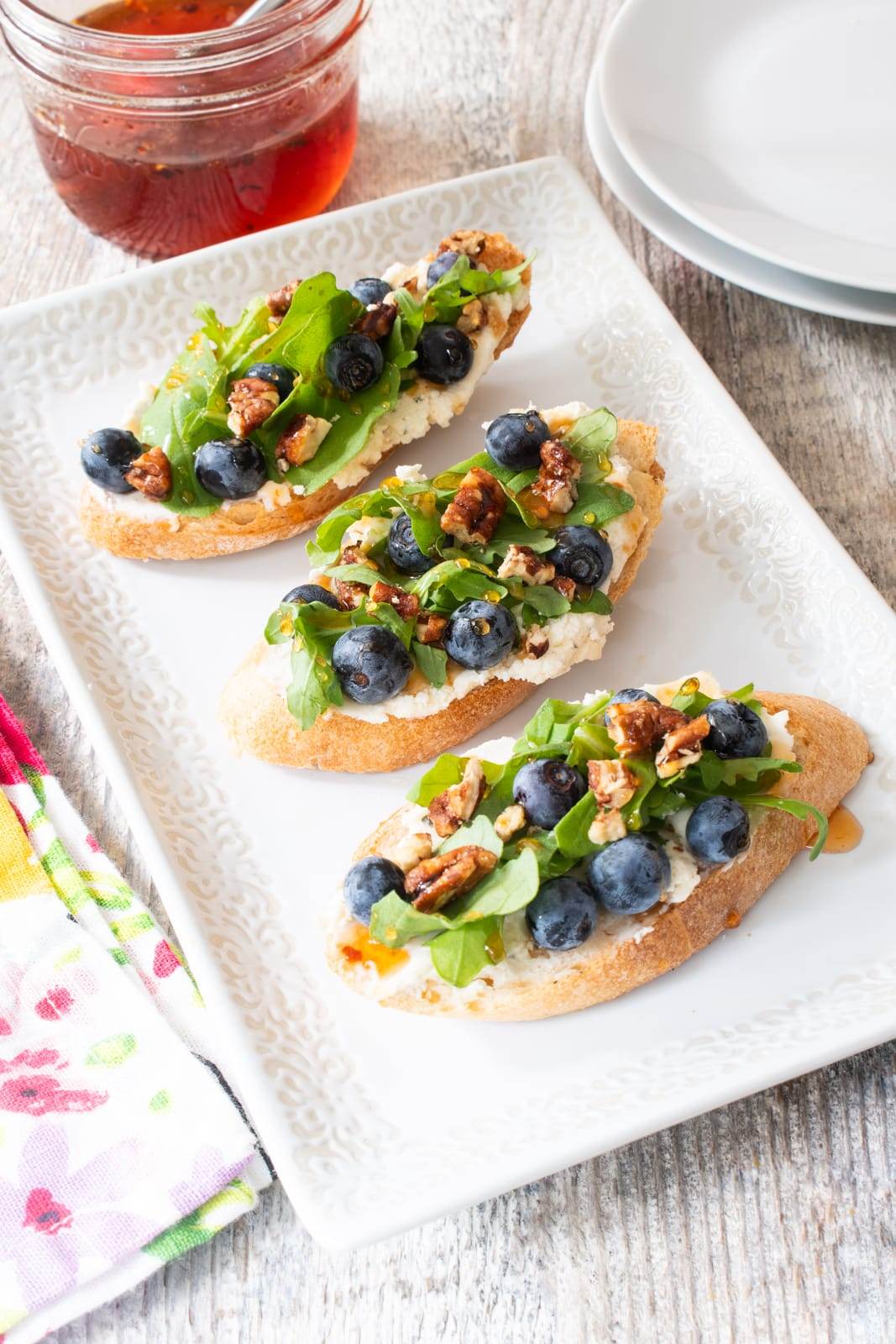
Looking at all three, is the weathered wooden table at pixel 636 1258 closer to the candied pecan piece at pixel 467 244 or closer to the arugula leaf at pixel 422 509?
the arugula leaf at pixel 422 509

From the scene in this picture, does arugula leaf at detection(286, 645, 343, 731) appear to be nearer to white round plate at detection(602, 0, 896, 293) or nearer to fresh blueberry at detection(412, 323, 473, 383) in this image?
fresh blueberry at detection(412, 323, 473, 383)

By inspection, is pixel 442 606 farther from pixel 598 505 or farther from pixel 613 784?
pixel 613 784

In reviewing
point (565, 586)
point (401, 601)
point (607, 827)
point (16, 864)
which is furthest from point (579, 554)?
point (16, 864)

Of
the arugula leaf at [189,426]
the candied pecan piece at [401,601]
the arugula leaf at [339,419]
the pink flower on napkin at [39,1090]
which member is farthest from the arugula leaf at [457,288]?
the pink flower on napkin at [39,1090]

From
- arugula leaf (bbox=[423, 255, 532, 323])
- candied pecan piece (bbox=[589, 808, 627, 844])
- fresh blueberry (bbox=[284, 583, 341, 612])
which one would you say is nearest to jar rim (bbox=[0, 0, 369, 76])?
arugula leaf (bbox=[423, 255, 532, 323])

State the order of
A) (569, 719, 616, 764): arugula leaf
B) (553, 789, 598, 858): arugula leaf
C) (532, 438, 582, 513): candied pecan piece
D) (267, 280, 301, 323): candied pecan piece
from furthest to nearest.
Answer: (267, 280, 301, 323): candied pecan piece, (532, 438, 582, 513): candied pecan piece, (569, 719, 616, 764): arugula leaf, (553, 789, 598, 858): arugula leaf
